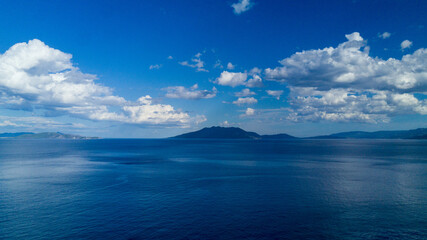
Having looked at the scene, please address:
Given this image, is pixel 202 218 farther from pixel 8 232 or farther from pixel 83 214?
pixel 8 232

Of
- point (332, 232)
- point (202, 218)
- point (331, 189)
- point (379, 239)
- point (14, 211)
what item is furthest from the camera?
point (331, 189)

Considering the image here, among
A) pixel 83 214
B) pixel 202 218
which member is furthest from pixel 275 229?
pixel 83 214

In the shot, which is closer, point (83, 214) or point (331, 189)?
point (83, 214)

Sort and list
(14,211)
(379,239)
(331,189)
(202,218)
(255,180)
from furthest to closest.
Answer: (255,180)
(331,189)
(14,211)
(202,218)
(379,239)

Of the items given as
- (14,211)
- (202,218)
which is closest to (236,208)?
(202,218)

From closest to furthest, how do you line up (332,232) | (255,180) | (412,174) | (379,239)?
(379,239) < (332,232) < (255,180) < (412,174)

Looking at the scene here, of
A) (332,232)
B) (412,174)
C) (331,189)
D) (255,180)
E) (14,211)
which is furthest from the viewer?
(412,174)

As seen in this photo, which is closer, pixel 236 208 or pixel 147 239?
pixel 147 239

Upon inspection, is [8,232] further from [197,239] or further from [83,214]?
[197,239]

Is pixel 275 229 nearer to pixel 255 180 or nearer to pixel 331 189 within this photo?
pixel 331 189
